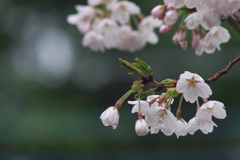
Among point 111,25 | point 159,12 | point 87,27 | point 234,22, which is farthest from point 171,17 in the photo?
point 87,27

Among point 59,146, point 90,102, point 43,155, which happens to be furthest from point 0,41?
point 43,155

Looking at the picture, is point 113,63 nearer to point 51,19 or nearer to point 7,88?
point 51,19

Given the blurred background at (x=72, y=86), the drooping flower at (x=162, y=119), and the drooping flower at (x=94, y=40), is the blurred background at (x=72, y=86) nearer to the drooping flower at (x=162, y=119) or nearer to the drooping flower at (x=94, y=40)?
the drooping flower at (x=94, y=40)

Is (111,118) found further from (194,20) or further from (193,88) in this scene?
(194,20)

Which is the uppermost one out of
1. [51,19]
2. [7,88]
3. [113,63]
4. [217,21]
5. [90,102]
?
[51,19]

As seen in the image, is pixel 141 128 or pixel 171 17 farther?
pixel 171 17

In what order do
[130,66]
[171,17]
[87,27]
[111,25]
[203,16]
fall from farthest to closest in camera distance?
1. [87,27]
2. [111,25]
3. [171,17]
4. [203,16]
5. [130,66]
